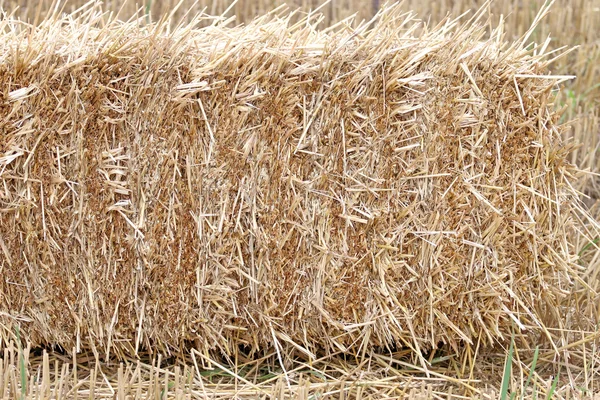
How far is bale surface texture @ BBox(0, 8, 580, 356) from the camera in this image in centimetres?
215

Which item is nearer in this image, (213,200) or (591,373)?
(213,200)

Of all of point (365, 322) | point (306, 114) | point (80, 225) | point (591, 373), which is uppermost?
point (306, 114)

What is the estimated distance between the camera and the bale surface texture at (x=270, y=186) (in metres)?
2.15

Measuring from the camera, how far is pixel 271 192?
2.24m

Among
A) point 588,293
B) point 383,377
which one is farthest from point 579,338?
point 383,377

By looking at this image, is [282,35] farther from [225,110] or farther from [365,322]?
[365,322]

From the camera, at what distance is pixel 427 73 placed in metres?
2.23

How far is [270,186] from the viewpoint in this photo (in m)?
2.24

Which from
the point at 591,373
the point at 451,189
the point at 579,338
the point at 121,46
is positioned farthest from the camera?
the point at 579,338

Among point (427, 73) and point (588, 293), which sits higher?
point (427, 73)

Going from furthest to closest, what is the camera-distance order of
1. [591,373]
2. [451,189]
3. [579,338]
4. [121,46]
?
1. [579,338]
2. [591,373]
3. [451,189]
4. [121,46]

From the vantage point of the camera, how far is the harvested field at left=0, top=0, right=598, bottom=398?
215 cm

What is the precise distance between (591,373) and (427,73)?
1118 mm

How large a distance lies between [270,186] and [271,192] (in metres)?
0.02
